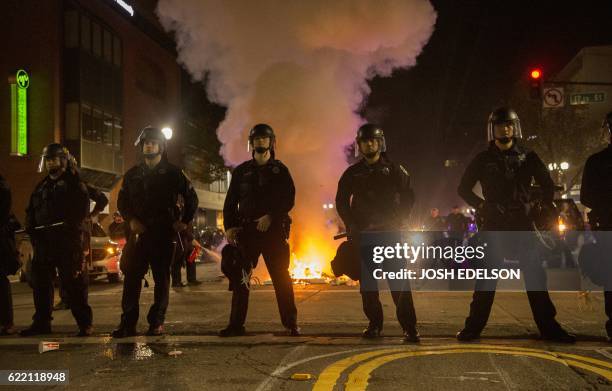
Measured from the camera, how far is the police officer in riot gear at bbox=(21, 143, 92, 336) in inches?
229

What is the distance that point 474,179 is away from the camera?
5461 mm

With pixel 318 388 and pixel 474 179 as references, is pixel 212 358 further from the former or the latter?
pixel 474 179

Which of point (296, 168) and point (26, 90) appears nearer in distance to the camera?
→ point (296, 168)

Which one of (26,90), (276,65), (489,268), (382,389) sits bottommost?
(382,389)

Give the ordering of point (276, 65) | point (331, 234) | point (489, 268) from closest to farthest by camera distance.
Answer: point (489, 268), point (276, 65), point (331, 234)

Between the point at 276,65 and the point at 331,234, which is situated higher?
the point at 276,65

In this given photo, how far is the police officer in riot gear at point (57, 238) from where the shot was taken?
582 cm

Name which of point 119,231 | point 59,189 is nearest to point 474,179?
point 59,189

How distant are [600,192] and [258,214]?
300cm

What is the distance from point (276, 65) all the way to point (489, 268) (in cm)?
796

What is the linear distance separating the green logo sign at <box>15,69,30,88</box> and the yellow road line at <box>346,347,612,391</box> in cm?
2344

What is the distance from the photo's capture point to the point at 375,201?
5.45m

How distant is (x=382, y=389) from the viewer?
366 cm

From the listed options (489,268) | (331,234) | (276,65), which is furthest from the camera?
(331,234)
